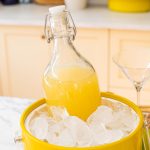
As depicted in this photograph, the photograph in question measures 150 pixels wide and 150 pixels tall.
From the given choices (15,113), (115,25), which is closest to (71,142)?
(15,113)

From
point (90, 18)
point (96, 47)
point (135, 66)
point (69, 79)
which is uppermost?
point (69, 79)

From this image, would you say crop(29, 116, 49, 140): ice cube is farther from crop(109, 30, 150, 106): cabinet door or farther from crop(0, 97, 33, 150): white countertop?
crop(109, 30, 150, 106): cabinet door

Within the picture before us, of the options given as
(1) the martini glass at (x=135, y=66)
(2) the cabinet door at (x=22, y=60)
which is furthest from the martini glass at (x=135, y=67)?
(2) the cabinet door at (x=22, y=60)

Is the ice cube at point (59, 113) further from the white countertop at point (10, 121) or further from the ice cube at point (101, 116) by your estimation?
the white countertop at point (10, 121)

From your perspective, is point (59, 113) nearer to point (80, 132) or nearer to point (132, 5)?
point (80, 132)

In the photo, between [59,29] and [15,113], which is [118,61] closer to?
[15,113]

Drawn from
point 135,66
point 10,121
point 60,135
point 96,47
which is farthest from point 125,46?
point 60,135

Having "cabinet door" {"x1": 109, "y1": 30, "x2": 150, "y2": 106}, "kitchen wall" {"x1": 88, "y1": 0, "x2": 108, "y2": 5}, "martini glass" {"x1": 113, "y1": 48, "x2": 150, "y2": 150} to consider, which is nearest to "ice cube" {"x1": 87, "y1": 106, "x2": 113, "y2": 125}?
"martini glass" {"x1": 113, "y1": 48, "x2": 150, "y2": 150}

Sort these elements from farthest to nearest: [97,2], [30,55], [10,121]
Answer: [97,2] → [30,55] → [10,121]

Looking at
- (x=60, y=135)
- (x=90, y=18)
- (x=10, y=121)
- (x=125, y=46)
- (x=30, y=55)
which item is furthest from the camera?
(x=30, y=55)
